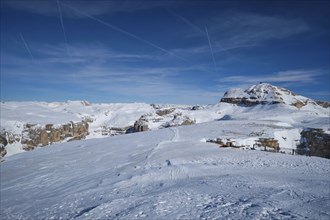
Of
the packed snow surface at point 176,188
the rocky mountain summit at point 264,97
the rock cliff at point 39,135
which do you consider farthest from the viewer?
the rocky mountain summit at point 264,97

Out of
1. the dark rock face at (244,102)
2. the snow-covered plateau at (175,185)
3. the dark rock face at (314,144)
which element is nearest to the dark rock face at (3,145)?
the snow-covered plateau at (175,185)

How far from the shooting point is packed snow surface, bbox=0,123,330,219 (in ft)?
29.9

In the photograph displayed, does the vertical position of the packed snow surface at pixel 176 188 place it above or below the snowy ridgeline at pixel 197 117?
below

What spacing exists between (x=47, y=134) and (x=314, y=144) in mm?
76247

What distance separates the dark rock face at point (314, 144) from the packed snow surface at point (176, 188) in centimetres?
1595

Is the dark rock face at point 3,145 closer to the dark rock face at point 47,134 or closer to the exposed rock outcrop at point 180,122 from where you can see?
the dark rock face at point 47,134

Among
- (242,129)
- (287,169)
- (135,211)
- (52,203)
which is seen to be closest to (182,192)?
(135,211)

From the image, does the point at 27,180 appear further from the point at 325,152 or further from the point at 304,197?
the point at 325,152

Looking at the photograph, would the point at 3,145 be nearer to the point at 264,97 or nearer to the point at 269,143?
the point at 269,143

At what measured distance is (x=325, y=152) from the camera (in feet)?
108

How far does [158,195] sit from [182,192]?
0.99 meters

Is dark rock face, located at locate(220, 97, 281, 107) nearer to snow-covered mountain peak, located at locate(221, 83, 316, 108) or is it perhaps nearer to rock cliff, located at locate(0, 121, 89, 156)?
snow-covered mountain peak, located at locate(221, 83, 316, 108)

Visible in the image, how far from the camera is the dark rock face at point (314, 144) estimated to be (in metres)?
32.7

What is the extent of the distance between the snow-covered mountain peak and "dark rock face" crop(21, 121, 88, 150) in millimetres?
59916
